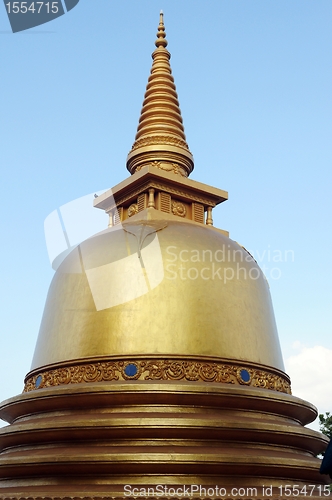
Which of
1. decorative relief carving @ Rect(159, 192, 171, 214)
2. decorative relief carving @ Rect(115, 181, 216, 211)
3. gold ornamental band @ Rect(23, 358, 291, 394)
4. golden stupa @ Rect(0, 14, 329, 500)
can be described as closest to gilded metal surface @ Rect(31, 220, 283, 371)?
golden stupa @ Rect(0, 14, 329, 500)

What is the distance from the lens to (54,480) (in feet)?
35.3

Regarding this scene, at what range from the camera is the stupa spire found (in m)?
16.8

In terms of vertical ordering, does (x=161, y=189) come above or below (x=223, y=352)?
above

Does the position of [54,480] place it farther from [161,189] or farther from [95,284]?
[161,189]

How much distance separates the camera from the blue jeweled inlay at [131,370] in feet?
38.2

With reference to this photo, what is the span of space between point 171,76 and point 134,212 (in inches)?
198

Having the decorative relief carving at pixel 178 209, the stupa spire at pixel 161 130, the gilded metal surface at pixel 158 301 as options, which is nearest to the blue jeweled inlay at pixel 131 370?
the gilded metal surface at pixel 158 301

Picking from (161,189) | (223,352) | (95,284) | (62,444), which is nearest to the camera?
(62,444)

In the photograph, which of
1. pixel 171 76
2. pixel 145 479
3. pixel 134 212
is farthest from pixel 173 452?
pixel 171 76

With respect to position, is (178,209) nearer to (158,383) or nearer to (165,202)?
(165,202)

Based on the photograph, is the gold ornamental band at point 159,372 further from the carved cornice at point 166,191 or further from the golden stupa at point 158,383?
the carved cornice at point 166,191

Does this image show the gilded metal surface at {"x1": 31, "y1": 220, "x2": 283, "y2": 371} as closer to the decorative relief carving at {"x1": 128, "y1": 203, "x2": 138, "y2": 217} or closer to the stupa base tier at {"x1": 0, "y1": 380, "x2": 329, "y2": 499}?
the stupa base tier at {"x1": 0, "y1": 380, "x2": 329, "y2": 499}

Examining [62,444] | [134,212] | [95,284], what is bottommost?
[62,444]

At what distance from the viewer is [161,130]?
679 inches
